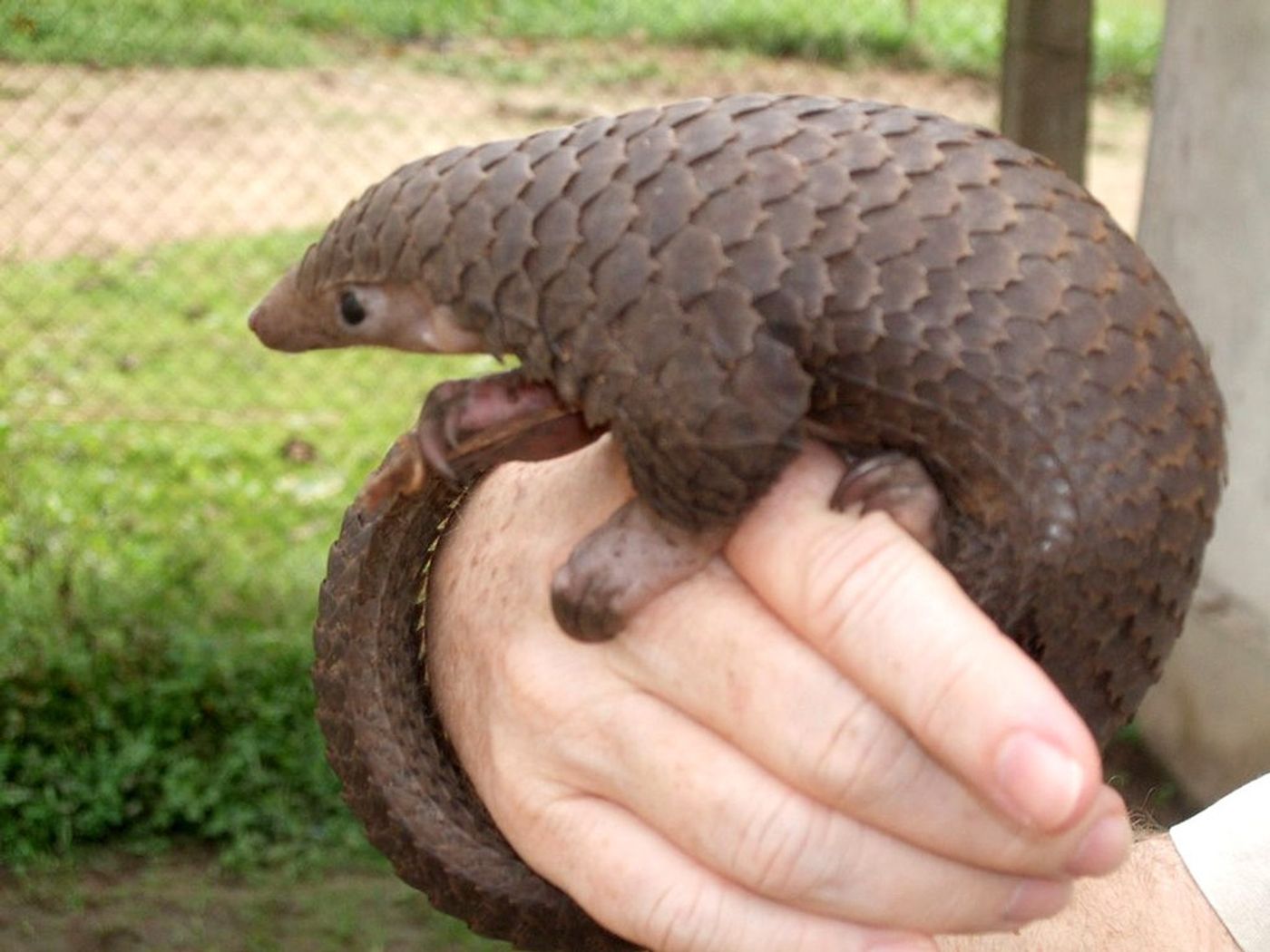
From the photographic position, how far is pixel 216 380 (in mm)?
4594

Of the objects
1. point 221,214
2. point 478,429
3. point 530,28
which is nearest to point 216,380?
point 221,214

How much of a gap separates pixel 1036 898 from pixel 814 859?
0.52 ft

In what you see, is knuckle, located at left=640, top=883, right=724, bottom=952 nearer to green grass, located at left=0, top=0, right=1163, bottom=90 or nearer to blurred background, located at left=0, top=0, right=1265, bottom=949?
blurred background, located at left=0, top=0, right=1265, bottom=949

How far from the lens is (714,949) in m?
1.10

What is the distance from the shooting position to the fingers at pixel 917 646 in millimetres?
935

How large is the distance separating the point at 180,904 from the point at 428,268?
2.23m

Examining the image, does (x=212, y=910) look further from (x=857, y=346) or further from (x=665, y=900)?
(x=857, y=346)

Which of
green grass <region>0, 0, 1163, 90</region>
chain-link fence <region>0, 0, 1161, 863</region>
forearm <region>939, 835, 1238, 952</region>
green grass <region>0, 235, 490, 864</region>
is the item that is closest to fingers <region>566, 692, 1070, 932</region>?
forearm <region>939, 835, 1238, 952</region>

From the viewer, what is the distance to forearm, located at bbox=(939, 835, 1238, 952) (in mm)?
1464

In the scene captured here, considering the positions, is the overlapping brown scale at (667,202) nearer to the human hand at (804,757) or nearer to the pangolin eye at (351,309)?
the human hand at (804,757)

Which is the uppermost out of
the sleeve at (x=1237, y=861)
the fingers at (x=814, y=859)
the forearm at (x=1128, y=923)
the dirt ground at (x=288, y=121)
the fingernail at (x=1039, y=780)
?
the fingernail at (x=1039, y=780)

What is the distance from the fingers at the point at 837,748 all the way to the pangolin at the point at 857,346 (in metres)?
0.08

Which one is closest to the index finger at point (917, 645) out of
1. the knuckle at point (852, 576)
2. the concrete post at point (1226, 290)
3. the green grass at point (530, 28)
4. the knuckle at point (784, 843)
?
the knuckle at point (852, 576)

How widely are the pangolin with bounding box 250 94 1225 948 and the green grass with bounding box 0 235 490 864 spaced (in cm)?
233
